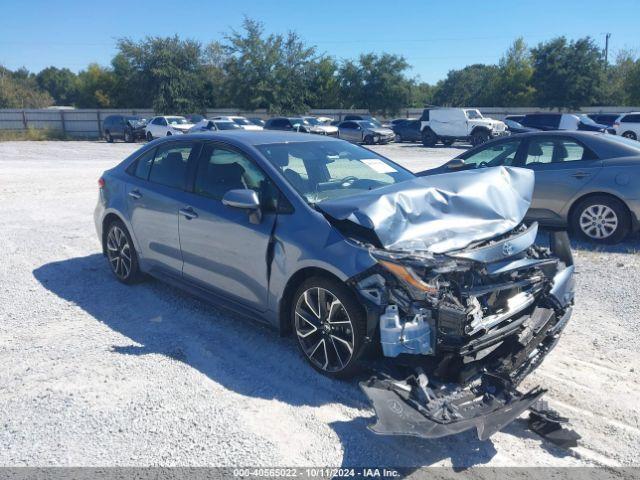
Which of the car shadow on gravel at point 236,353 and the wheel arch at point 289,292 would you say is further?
the wheel arch at point 289,292

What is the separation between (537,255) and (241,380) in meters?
2.45

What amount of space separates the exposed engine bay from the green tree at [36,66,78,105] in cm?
10345

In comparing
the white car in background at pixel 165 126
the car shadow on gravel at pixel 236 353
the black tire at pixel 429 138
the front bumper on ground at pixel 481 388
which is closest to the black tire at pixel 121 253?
the car shadow on gravel at pixel 236 353

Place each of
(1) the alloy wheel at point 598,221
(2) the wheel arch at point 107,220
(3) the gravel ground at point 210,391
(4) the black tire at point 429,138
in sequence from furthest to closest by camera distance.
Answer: (4) the black tire at point 429,138 → (1) the alloy wheel at point 598,221 → (2) the wheel arch at point 107,220 → (3) the gravel ground at point 210,391

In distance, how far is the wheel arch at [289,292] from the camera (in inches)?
154

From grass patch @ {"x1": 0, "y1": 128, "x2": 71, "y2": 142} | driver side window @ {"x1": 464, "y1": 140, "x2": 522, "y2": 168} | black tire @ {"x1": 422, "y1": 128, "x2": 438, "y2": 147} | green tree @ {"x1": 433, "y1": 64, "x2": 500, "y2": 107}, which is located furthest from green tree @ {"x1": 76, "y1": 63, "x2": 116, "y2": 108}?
driver side window @ {"x1": 464, "y1": 140, "x2": 522, "y2": 168}

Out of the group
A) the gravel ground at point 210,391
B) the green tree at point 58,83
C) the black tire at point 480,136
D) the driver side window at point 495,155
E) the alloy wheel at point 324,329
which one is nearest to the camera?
the gravel ground at point 210,391

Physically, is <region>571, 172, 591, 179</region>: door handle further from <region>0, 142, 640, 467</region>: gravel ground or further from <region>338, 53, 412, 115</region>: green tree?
<region>338, 53, 412, 115</region>: green tree

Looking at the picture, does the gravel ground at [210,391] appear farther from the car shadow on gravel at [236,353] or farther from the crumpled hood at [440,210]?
the crumpled hood at [440,210]

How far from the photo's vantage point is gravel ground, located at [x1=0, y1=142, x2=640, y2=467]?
10.6 ft

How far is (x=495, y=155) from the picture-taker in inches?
329

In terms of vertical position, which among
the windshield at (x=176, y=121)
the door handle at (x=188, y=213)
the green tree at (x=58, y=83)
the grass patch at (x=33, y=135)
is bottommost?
the door handle at (x=188, y=213)

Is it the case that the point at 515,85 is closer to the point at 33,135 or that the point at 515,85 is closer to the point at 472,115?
the point at 472,115

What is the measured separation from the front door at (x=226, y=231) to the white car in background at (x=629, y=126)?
93.6ft
